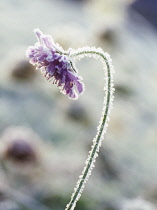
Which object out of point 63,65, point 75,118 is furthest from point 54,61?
point 75,118

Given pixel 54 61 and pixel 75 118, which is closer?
pixel 54 61

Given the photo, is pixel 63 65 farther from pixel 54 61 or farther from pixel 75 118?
pixel 75 118

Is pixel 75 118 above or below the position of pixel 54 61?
above

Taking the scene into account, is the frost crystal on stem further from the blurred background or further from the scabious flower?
the blurred background

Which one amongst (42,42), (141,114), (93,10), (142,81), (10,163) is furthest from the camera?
(93,10)

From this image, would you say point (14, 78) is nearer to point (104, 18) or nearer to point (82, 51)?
point (104, 18)

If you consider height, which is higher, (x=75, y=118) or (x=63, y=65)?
(x=75, y=118)

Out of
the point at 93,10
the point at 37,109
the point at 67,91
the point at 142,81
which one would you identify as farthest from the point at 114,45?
the point at 67,91

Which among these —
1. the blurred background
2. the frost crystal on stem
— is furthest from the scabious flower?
the blurred background

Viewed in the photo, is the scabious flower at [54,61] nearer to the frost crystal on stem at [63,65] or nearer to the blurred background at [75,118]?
the frost crystal on stem at [63,65]
